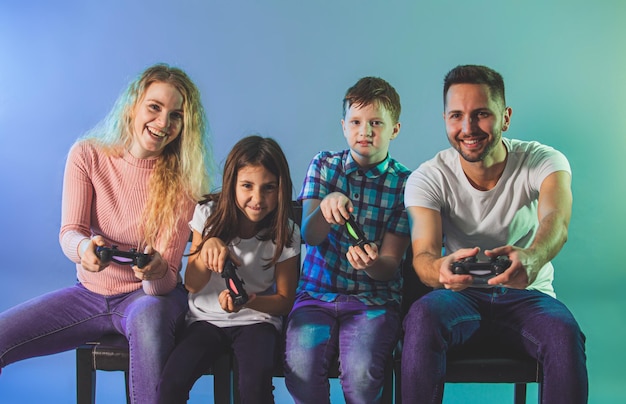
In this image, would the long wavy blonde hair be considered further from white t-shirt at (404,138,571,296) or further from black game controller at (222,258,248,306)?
white t-shirt at (404,138,571,296)

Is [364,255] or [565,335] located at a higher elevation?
[364,255]

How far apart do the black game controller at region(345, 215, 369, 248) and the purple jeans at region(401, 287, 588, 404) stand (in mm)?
233

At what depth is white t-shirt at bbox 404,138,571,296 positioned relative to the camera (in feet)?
7.63

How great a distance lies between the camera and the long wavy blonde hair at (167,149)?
243 cm

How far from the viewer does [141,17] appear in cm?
334

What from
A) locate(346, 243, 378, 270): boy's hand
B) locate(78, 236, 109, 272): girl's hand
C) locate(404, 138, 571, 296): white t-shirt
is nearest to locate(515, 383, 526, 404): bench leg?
locate(404, 138, 571, 296): white t-shirt

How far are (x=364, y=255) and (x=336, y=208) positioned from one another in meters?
0.16

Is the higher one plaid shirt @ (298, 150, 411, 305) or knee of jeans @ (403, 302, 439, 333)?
plaid shirt @ (298, 150, 411, 305)

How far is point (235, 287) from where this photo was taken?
214 centimetres

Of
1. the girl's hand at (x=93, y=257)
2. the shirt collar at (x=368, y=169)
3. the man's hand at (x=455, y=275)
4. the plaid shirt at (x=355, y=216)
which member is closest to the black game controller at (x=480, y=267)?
the man's hand at (x=455, y=275)

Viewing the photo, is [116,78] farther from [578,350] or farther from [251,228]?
[578,350]

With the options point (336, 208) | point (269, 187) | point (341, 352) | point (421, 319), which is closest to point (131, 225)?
point (269, 187)

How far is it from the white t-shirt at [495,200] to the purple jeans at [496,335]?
14 cm

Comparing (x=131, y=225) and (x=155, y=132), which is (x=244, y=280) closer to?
(x=131, y=225)
